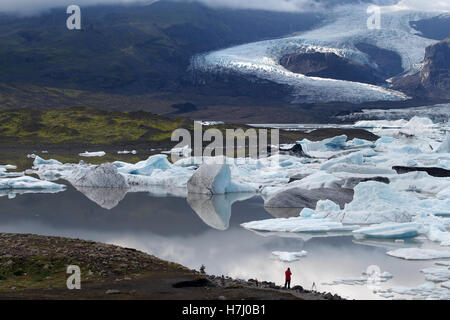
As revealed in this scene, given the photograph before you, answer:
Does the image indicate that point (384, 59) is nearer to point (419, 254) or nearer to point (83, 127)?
point (83, 127)

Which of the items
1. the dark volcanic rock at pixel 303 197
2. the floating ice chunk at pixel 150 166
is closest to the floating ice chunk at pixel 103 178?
the floating ice chunk at pixel 150 166

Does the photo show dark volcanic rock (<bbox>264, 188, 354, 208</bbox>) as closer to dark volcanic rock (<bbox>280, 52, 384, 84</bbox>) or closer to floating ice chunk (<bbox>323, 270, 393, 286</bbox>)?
floating ice chunk (<bbox>323, 270, 393, 286</bbox>)

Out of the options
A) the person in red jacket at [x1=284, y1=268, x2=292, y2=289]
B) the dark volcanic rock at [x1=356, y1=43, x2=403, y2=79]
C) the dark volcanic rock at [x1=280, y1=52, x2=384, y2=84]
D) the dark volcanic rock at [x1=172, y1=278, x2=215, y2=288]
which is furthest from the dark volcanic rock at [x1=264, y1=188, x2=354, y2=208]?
the dark volcanic rock at [x1=356, y1=43, x2=403, y2=79]

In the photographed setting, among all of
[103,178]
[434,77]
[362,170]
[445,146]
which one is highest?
[434,77]

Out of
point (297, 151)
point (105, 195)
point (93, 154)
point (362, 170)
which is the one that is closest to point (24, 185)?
point (105, 195)

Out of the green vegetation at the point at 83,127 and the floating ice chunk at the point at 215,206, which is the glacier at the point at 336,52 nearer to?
the green vegetation at the point at 83,127

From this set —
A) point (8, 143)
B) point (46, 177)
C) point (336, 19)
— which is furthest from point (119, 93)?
point (46, 177)

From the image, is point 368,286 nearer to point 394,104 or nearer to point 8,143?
point 8,143
